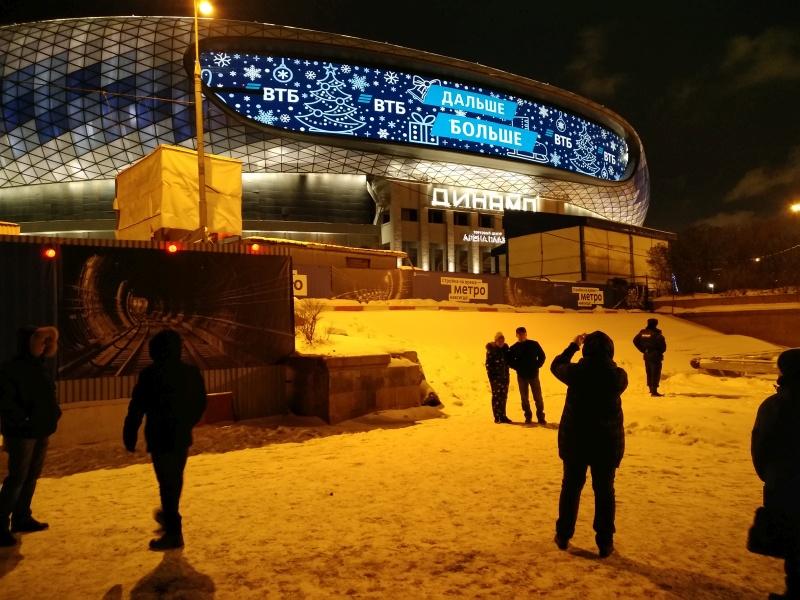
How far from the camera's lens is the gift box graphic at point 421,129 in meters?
56.1

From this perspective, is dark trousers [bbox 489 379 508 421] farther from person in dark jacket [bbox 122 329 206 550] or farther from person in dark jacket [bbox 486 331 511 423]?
person in dark jacket [bbox 122 329 206 550]

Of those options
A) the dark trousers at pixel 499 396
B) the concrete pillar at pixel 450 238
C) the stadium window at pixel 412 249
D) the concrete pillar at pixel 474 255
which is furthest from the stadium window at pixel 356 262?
the concrete pillar at pixel 474 255

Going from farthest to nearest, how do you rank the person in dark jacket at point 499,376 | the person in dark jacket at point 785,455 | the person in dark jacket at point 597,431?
the person in dark jacket at point 499,376 → the person in dark jacket at point 597,431 → the person in dark jacket at point 785,455

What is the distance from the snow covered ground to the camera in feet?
10.7

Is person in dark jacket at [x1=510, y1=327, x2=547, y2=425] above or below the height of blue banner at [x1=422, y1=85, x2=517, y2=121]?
below

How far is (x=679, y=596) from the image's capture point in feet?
9.97

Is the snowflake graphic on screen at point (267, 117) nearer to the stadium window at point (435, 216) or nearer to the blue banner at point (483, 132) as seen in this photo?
the blue banner at point (483, 132)

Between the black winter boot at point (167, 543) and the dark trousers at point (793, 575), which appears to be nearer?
the dark trousers at point (793, 575)

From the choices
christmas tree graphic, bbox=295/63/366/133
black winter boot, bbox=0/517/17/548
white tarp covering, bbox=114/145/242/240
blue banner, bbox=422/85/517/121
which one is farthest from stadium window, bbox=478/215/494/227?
black winter boot, bbox=0/517/17/548

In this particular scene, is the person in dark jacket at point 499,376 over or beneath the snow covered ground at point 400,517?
over

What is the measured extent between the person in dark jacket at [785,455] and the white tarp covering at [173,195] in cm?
1222

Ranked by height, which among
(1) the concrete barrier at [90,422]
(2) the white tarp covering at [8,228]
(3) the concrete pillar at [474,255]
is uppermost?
(3) the concrete pillar at [474,255]

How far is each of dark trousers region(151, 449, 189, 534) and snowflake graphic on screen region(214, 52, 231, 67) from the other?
53789mm

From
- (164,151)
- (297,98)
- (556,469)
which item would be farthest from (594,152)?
(556,469)
